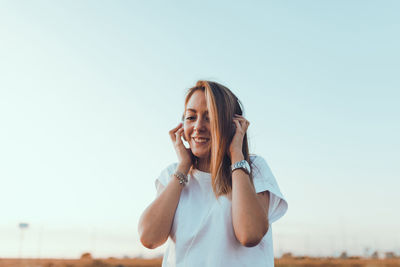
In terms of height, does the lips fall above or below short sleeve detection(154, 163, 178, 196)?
above

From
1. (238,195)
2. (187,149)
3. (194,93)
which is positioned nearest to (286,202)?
(238,195)

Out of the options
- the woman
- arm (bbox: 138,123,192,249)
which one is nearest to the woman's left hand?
the woman

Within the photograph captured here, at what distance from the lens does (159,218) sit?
2.68 metres

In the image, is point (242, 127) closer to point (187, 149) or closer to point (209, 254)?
point (187, 149)

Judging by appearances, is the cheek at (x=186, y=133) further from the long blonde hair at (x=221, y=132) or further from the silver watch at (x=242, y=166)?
the silver watch at (x=242, y=166)

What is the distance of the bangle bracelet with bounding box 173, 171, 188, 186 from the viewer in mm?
2844

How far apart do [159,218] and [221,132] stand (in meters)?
0.74

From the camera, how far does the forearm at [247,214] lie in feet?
8.01

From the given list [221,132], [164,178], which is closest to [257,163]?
[221,132]

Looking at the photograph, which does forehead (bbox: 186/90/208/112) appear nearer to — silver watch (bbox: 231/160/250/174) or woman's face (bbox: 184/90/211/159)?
woman's face (bbox: 184/90/211/159)

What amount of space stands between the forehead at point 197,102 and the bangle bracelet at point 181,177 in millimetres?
490

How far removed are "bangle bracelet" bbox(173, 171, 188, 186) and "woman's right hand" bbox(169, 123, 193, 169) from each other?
101 millimetres

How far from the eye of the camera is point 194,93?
10.00 feet

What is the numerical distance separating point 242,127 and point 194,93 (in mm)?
467
